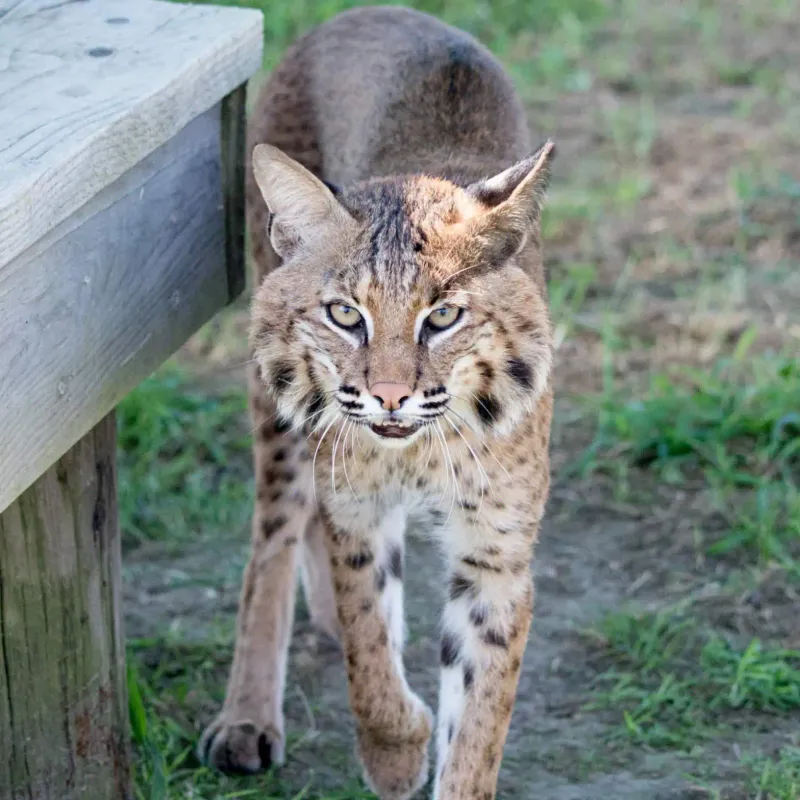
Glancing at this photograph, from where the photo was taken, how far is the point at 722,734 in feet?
12.7

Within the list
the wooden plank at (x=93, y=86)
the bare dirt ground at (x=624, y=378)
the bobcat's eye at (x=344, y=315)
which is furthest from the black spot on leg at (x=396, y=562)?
the wooden plank at (x=93, y=86)

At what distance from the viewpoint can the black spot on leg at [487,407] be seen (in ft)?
10.7

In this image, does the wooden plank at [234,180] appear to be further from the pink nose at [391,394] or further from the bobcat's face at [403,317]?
the pink nose at [391,394]

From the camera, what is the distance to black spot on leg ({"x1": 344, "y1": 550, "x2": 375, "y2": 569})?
3.59 meters

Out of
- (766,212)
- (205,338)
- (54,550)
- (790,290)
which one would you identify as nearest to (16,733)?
(54,550)

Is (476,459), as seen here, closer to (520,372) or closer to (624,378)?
(520,372)

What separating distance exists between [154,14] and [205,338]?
2524 millimetres

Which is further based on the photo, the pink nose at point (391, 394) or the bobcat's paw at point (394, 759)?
the bobcat's paw at point (394, 759)

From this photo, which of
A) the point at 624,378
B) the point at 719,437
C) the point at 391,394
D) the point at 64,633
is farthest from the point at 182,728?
the point at 624,378

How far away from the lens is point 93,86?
3008 mm

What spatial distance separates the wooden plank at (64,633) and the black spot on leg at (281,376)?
14.6 inches

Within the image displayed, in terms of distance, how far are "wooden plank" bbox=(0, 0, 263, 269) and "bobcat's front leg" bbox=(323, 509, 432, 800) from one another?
1.05 m

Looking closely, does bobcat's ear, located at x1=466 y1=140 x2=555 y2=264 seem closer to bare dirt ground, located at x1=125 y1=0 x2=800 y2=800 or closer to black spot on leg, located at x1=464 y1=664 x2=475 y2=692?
black spot on leg, located at x1=464 y1=664 x2=475 y2=692

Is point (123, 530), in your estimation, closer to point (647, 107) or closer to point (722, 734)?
point (722, 734)
